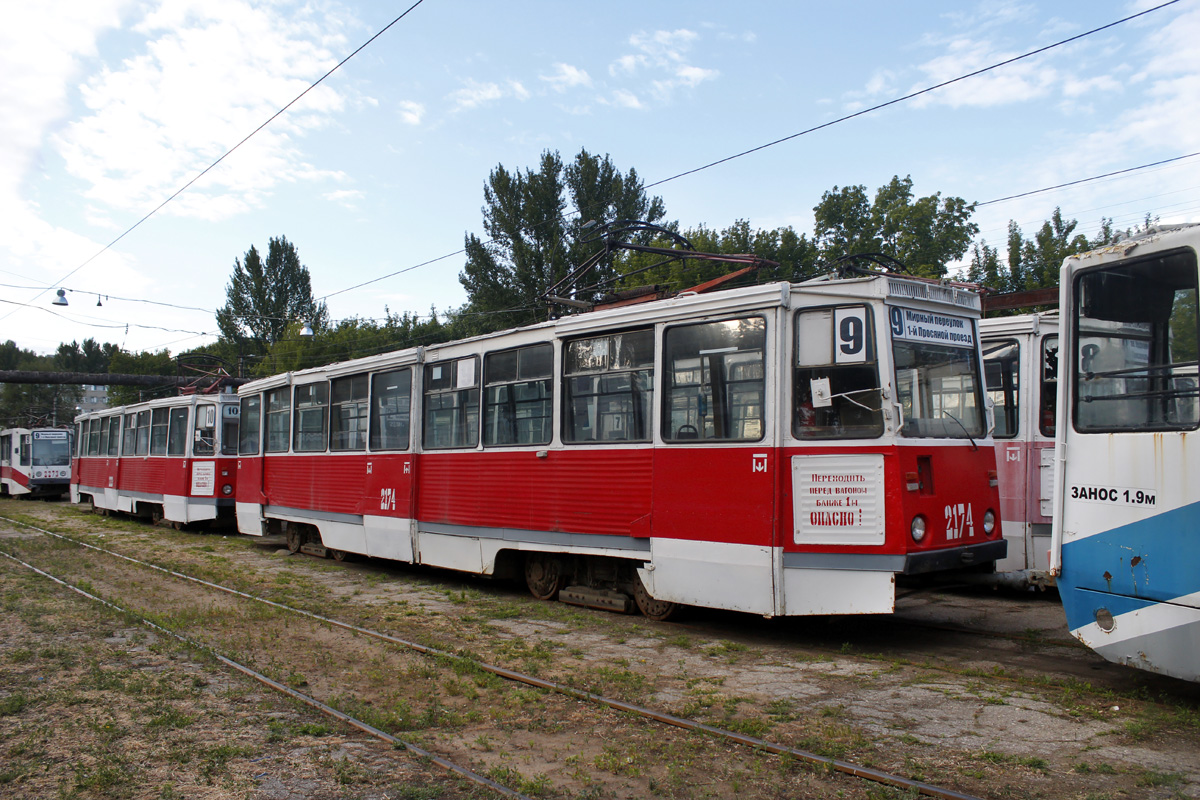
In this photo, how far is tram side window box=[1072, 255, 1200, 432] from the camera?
199 inches

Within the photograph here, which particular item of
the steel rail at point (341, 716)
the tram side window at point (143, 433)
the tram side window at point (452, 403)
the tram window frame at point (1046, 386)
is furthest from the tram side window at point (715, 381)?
the tram side window at point (143, 433)

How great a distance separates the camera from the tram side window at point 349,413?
12.4 m

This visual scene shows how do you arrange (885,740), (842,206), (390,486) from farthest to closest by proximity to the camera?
(842,206)
(390,486)
(885,740)

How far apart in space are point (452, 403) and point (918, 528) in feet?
19.7

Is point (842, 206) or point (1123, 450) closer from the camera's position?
point (1123, 450)

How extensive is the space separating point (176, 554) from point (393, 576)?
511 cm

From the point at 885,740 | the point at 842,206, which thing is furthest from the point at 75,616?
the point at 842,206

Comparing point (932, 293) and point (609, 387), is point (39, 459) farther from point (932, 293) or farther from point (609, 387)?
point (932, 293)

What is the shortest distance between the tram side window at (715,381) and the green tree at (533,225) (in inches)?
1291

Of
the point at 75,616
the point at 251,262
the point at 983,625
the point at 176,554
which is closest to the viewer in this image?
the point at 983,625

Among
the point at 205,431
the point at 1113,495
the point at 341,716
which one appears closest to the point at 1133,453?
the point at 1113,495

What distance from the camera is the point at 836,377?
22.6ft

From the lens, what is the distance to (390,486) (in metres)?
11.6

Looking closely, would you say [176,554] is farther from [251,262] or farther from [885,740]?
[251,262]
